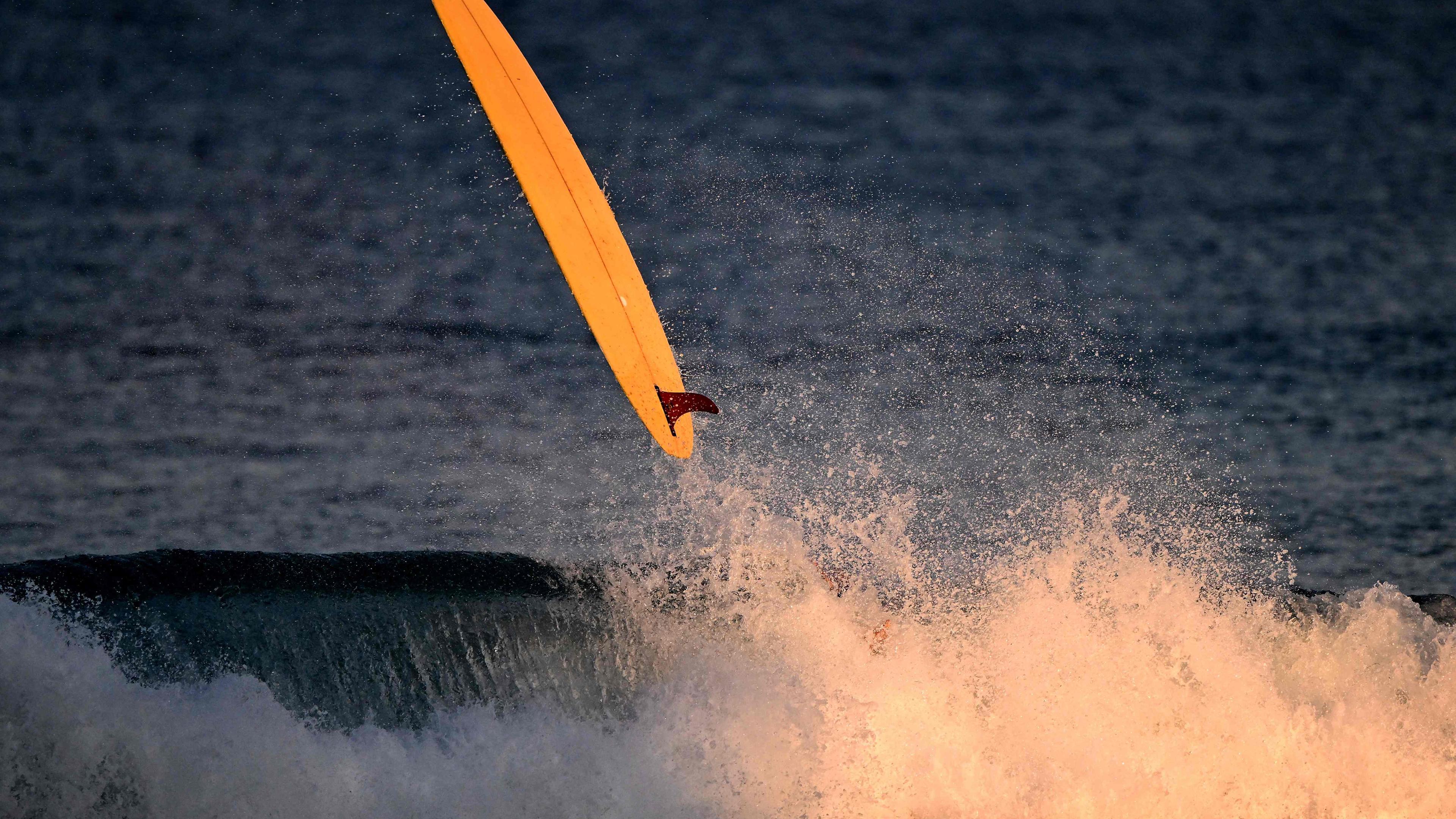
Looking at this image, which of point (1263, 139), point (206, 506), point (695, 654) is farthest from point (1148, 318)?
point (206, 506)

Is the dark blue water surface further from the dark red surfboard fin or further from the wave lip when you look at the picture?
the dark red surfboard fin

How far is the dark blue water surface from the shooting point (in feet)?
7.25

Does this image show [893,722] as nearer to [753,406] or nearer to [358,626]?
[753,406]

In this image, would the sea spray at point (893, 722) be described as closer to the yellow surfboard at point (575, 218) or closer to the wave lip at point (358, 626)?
the wave lip at point (358, 626)

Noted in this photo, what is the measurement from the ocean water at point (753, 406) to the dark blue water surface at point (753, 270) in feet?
0.04

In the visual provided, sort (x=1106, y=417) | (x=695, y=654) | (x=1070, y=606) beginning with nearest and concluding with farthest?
(x=1070, y=606)
(x=695, y=654)
(x=1106, y=417)

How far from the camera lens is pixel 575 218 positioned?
188cm

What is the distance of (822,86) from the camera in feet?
7.33

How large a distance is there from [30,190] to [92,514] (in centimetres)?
92

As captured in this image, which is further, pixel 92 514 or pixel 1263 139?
pixel 92 514

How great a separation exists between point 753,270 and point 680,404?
1.89ft

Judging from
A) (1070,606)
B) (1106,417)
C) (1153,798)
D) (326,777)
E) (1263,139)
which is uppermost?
(1263,139)

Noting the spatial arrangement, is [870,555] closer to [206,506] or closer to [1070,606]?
[1070,606]

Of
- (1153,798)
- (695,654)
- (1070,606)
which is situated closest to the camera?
(1153,798)
